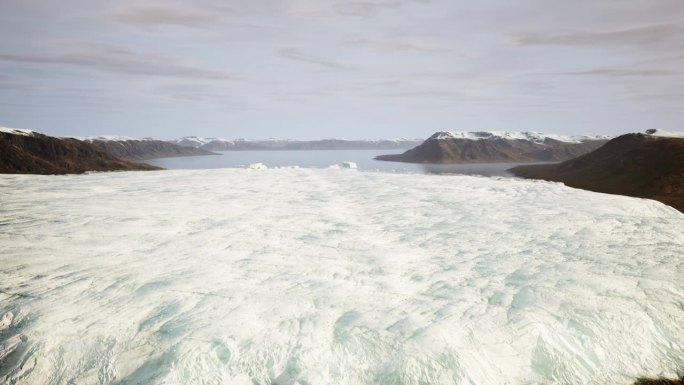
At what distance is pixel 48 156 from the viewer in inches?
5022

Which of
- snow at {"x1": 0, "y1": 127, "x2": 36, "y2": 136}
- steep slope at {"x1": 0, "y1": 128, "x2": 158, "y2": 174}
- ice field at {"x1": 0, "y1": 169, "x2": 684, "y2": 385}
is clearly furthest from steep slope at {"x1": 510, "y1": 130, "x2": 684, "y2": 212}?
snow at {"x1": 0, "y1": 127, "x2": 36, "y2": 136}

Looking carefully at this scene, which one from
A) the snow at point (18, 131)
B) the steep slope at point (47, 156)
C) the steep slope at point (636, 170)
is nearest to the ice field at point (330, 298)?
the steep slope at point (636, 170)

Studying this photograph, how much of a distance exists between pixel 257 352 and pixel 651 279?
28.4 ft

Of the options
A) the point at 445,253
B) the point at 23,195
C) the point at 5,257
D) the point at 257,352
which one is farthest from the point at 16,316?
the point at 23,195

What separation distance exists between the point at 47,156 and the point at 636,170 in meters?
170

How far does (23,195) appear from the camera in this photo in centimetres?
1408

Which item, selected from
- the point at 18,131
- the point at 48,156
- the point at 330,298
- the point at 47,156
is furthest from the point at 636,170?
the point at 18,131

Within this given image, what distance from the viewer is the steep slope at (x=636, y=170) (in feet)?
192

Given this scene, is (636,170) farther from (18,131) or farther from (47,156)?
(18,131)

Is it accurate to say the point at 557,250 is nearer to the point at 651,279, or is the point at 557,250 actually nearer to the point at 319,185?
the point at 651,279

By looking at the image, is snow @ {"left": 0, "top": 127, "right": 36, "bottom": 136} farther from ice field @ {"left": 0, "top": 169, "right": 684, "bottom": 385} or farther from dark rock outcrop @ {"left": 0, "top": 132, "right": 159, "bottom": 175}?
ice field @ {"left": 0, "top": 169, "right": 684, "bottom": 385}

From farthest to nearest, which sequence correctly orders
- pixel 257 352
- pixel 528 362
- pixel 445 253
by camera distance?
pixel 445 253 < pixel 528 362 < pixel 257 352

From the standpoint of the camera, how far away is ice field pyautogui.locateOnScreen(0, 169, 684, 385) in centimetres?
557

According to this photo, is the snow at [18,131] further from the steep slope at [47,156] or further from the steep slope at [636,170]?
the steep slope at [636,170]
